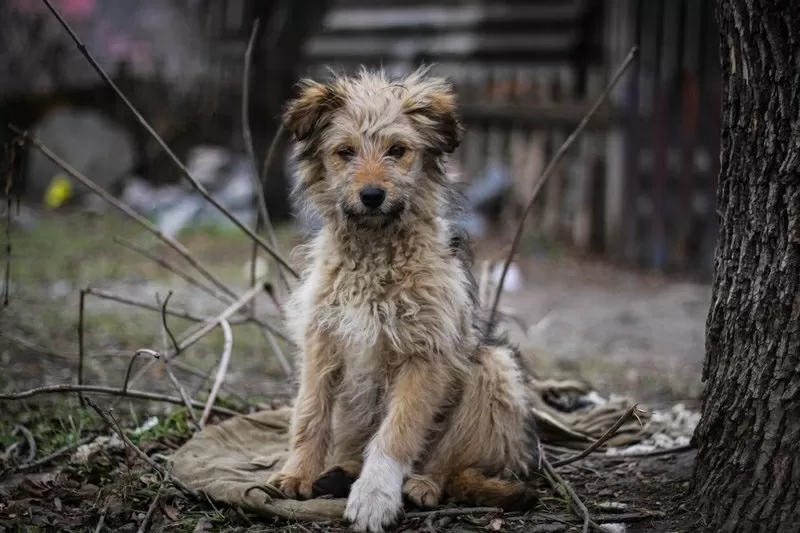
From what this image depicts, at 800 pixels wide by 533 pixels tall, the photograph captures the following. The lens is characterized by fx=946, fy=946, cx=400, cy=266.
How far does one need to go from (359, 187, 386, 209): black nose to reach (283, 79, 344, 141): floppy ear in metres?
0.49

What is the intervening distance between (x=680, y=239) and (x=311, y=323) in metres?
8.22

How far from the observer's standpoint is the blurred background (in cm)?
828

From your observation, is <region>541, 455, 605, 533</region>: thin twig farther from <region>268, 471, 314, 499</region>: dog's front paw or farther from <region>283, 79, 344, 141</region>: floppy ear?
<region>283, 79, 344, 141</region>: floppy ear

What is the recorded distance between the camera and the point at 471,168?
13938mm

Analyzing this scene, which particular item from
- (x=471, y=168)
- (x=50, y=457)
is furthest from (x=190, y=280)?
(x=471, y=168)

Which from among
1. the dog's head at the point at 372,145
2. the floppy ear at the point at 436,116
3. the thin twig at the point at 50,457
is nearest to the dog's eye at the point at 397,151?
the dog's head at the point at 372,145

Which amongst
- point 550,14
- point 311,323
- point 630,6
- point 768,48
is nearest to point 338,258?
point 311,323

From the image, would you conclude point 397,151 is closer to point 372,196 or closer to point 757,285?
point 372,196

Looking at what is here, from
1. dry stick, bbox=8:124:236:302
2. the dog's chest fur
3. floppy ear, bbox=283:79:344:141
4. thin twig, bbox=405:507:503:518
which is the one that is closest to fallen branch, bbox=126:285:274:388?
dry stick, bbox=8:124:236:302

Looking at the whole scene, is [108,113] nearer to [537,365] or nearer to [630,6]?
[630,6]

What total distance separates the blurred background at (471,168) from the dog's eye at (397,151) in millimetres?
2563

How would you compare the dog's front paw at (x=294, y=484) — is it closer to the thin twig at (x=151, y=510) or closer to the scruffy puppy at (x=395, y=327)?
the scruffy puppy at (x=395, y=327)

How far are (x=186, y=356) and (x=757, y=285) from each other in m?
4.67

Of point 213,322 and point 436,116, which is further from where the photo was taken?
point 213,322
